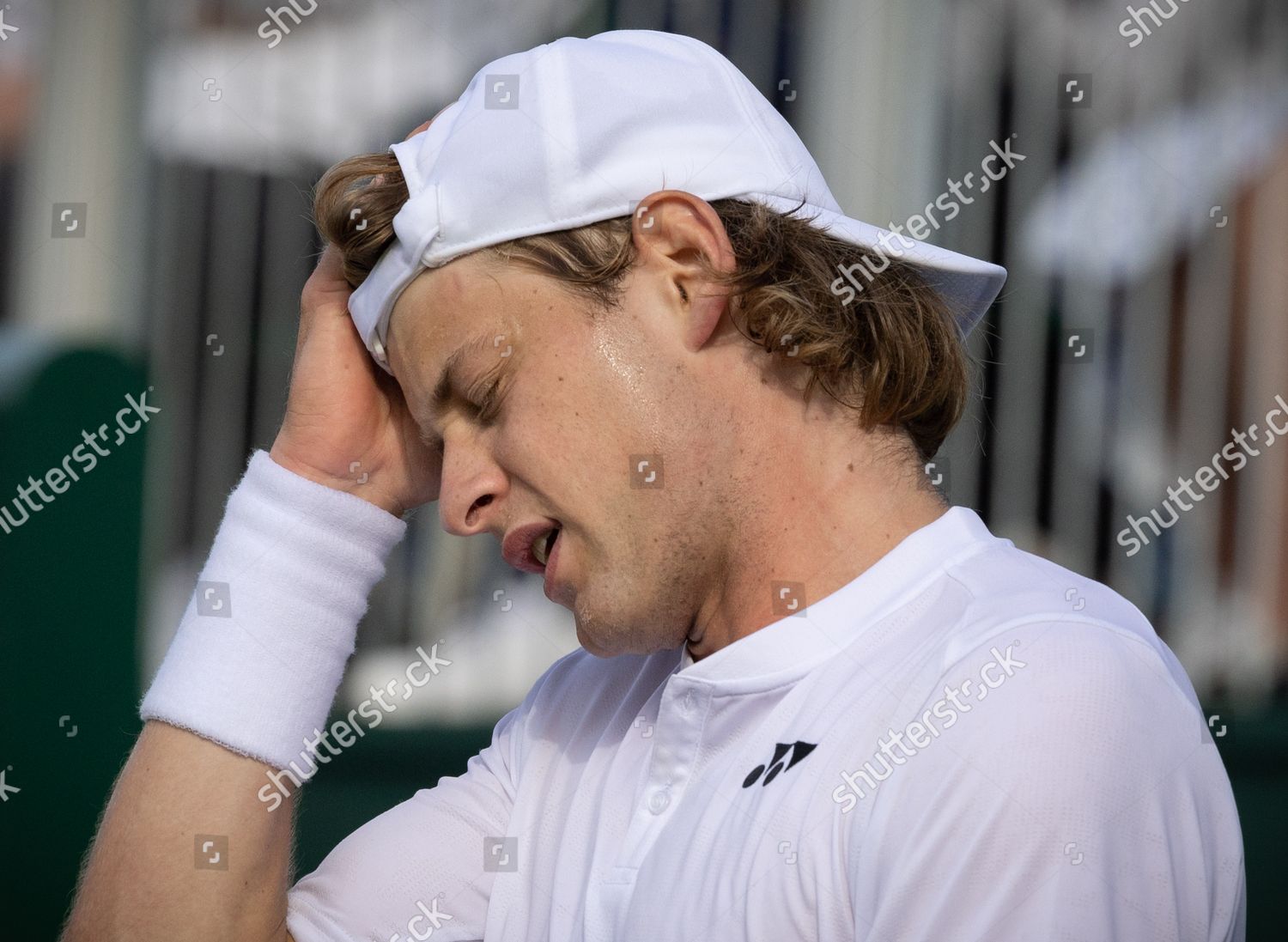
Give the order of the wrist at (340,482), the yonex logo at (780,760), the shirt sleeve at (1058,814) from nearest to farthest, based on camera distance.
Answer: the shirt sleeve at (1058,814), the yonex logo at (780,760), the wrist at (340,482)

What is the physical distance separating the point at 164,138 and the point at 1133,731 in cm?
334

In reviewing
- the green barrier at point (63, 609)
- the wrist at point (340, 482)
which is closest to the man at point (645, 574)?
the wrist at point (340, 482)

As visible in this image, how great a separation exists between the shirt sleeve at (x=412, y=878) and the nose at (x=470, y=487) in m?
0.38

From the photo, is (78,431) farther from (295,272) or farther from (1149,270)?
(1149,270)

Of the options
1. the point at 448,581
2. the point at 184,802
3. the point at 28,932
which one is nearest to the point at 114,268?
the point at 448,581

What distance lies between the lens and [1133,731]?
3.84 ft

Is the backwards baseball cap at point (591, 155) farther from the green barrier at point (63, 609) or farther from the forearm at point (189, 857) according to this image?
the green barrier at point (63, 609)

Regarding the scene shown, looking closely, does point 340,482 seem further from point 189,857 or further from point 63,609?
point 63,609

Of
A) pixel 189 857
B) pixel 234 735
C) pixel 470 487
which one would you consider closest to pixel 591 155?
pixel 470 487

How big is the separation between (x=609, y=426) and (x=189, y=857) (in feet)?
2.55

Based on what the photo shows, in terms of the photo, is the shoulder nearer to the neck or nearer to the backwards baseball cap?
the neck

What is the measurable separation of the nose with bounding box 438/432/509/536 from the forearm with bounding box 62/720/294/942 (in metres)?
0.41

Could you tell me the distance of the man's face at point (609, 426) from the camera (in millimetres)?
1592

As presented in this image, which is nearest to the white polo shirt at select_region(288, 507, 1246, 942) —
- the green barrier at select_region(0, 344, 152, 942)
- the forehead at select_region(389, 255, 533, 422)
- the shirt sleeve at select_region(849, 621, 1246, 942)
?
the shirt sleeve at select_region(849, 621, 1246, 942)
